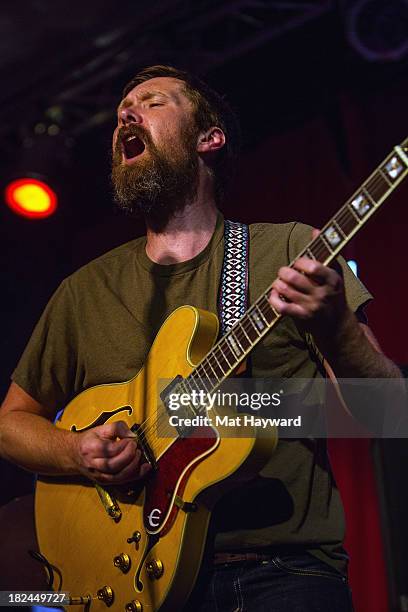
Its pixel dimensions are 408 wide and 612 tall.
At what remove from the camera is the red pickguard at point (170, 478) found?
170cm

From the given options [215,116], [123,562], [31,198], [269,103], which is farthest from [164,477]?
[269,103]

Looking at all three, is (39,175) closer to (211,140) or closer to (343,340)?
(211,140)

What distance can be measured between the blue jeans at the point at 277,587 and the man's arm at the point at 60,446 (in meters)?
0.35

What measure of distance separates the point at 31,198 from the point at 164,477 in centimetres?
340

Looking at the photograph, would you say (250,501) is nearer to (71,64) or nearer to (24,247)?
(71,64)

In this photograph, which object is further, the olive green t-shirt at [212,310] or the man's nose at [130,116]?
the man's nose at [130,116]

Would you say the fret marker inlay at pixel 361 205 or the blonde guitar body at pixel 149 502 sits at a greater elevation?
the fret marker inlay at pixel 361 205

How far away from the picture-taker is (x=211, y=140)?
8.67 feet

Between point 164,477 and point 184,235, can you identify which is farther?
point 184,235

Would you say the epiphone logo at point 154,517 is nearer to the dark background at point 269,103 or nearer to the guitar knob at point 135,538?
the guitar knob at point 135,538

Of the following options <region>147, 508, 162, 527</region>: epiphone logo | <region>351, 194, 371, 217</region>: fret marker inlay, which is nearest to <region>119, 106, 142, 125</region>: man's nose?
<region>351, 194, 371, 217</region>: fret marker inlay

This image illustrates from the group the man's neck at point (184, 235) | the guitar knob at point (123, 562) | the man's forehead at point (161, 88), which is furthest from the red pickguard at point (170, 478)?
the man's forehead at point (161, 88)

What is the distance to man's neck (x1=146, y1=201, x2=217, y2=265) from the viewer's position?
2.30 metres

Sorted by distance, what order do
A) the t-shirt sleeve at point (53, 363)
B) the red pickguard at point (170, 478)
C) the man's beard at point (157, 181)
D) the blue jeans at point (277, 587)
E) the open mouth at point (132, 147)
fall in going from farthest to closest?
the open mouth at point (132, 147) → the man's beard at point (157, 181) → the t-shirt sleeve at point (53, 363) → the red pickguard at point (170, 478) → the blue jeans at point (277, 587)
